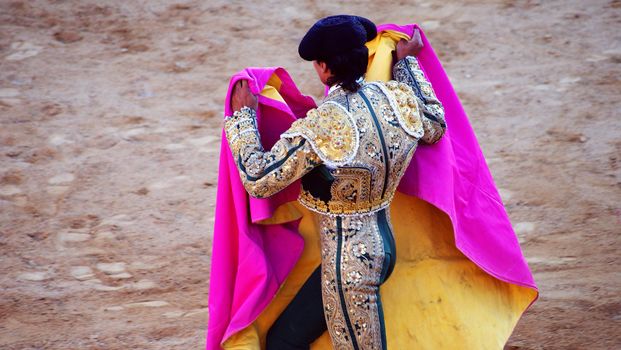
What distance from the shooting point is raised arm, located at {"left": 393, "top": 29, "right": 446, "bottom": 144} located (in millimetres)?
3318

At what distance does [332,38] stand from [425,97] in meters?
0.51

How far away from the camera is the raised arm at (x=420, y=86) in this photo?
3.32 m

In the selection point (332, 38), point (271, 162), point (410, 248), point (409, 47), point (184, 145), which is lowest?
point (184, 145)

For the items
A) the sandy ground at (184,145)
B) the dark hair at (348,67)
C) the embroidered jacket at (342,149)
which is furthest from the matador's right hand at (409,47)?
→ the sandy ground at (184,145)

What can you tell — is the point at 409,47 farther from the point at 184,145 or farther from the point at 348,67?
the point at 184,145

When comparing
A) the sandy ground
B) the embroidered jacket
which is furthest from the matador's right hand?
the sandy ground

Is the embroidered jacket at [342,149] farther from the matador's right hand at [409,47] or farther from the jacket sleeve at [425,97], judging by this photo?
the matador's right hand at [409,47]

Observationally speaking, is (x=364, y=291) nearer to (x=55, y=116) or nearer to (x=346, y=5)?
(x=55, y=116)

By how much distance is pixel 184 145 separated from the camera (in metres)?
6.56

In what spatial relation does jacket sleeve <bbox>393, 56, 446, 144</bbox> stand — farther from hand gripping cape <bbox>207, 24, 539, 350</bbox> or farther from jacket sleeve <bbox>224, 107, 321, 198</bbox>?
jacket sleeve <bbox>224, 107, 321, 198</bbox>

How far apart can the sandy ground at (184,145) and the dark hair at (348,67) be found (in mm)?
2021

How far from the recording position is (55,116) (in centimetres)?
683

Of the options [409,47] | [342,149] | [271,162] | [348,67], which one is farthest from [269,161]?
[409,47]

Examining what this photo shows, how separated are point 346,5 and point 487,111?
2.17 m
